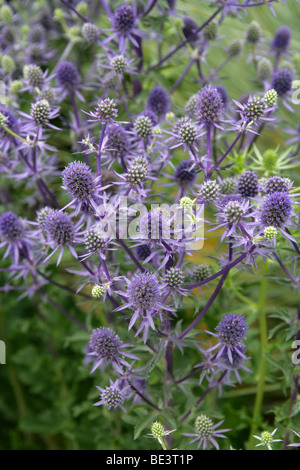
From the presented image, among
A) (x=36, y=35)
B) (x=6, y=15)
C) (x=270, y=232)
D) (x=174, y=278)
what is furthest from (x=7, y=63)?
(x=270, y=232)

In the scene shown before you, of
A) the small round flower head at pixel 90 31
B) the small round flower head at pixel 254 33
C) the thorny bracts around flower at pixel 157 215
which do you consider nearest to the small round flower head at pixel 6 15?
the thorny bracts around flower at pixel 157 215

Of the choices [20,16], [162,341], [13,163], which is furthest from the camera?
[20,16]

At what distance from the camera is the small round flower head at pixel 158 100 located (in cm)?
213

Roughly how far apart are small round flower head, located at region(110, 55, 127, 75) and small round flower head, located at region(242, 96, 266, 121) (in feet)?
2.13

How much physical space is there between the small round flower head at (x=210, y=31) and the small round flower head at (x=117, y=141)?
2.98 ft

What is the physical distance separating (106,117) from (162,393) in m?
1.00

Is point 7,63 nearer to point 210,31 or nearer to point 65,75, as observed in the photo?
point 65,75

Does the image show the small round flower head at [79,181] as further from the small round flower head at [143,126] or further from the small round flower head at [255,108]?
the small round flower head at [255,108]

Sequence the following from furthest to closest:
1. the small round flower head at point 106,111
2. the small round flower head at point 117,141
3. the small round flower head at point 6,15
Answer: the small round flower head at point 6,15 → the small round flower head at point 117,141 → the small round flower head at point 106,111

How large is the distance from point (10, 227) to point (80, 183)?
1.82 ft

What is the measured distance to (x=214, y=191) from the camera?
61.1 inches

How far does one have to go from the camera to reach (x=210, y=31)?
2404 mm

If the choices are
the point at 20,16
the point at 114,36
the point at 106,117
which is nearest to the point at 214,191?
the point at 106,117

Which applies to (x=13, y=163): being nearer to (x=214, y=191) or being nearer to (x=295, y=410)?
(x=214, y=191)
